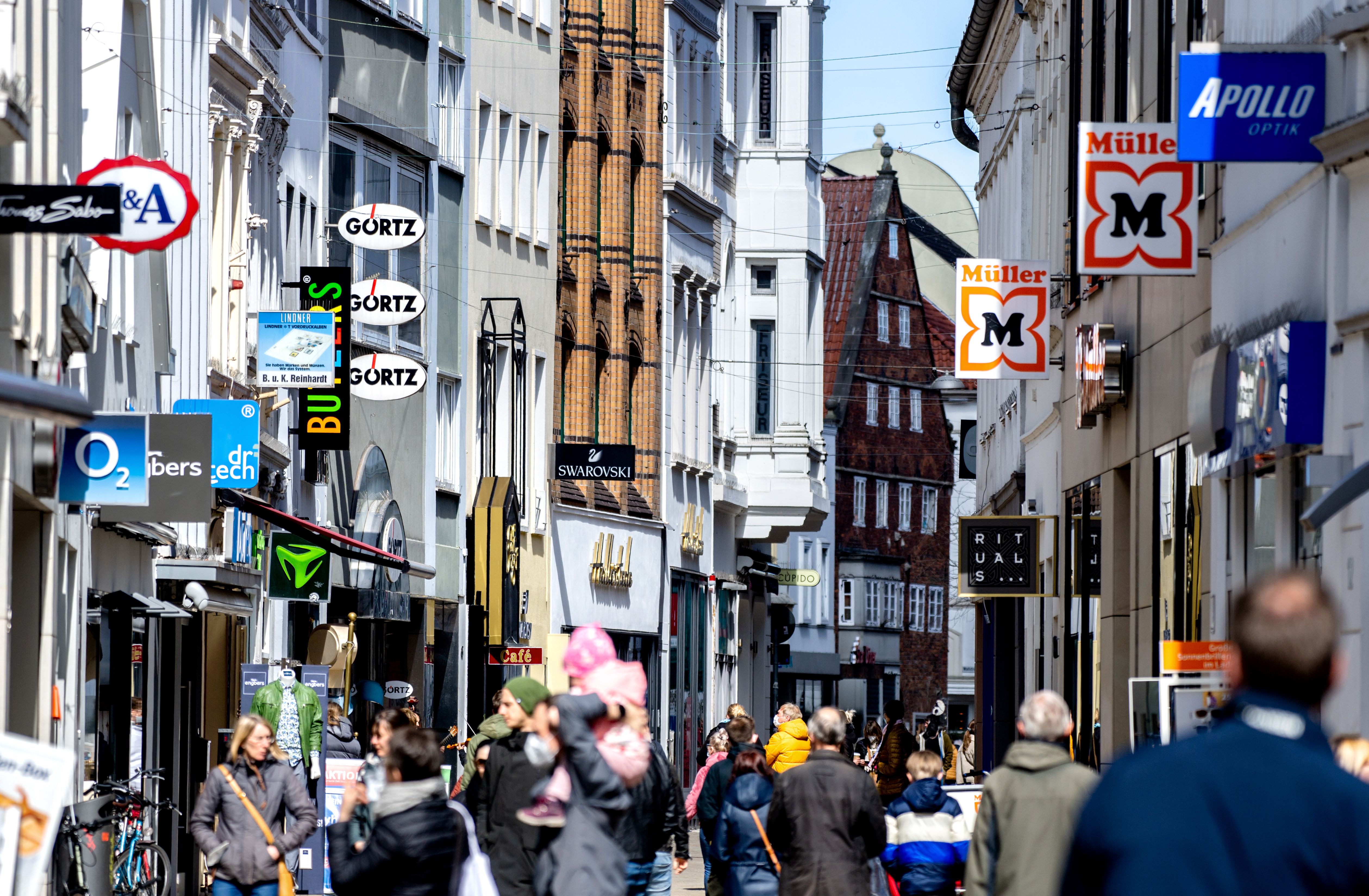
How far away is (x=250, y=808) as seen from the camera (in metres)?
13.1

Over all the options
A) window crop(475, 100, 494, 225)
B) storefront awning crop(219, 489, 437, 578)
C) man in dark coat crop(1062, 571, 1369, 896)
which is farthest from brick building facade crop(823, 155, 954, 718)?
man in dark coat crop(1062, 571, 1369, 896)

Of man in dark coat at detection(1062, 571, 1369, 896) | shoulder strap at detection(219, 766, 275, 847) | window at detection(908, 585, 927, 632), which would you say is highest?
man in dark coat at detection(1062, 571, 1369, 896)

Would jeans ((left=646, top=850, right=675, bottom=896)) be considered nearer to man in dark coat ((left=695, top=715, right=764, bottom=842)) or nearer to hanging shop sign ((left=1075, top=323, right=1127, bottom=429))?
man in dark coat ((left=695, top=715, right=764, bottom=842))

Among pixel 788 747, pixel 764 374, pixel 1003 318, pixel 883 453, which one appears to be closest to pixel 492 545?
pixel 1003 318

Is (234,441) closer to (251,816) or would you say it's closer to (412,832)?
(251,816)

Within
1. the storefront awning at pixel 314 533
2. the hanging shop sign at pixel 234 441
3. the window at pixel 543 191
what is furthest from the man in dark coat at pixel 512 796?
the window at pixel 543 191

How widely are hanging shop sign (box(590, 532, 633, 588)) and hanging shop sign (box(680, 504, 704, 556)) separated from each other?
366 centimetres

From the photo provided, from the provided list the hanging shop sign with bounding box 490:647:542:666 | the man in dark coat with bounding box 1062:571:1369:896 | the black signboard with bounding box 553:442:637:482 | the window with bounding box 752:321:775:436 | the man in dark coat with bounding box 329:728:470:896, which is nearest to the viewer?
the man in dark coat with bounding box 1062:571:1369:896

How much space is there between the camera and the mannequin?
20141mm

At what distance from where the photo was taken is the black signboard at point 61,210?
465 inches

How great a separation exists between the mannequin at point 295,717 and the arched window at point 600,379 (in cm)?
2067

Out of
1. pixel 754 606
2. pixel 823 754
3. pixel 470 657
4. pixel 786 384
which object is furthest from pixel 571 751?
pixel 754 606

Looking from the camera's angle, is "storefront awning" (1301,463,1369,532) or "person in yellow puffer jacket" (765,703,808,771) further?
"person in yellow puffer jacket" (765,703,808,771)

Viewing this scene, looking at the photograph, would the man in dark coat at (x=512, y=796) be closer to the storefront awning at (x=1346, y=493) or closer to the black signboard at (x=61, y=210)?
the black signboard at (x=61, y=210)
